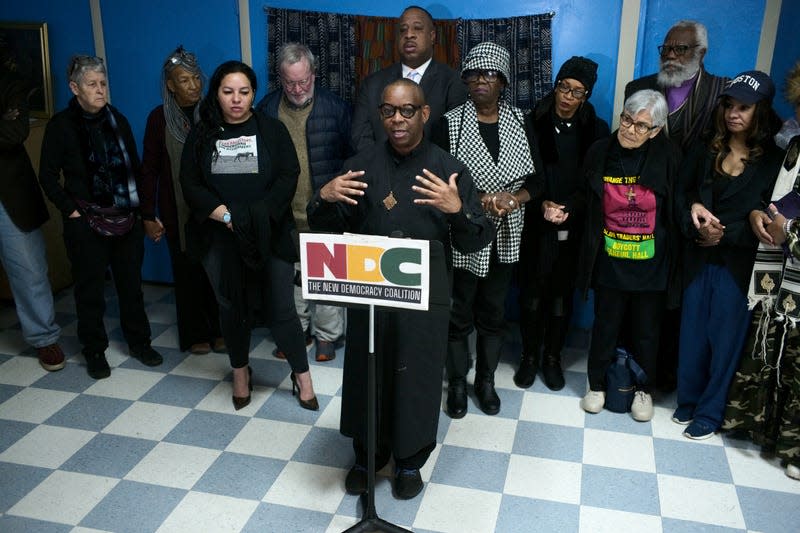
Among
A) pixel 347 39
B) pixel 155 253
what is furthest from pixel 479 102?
pixel 155 253

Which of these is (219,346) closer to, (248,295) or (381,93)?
(248,295)

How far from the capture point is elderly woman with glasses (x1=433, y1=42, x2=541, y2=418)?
304 centimetres

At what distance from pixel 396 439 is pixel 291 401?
3.20 feet

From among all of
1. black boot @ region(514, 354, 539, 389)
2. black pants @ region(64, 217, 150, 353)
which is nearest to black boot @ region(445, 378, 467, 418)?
black boot @ region(514, 354, 539, 389)

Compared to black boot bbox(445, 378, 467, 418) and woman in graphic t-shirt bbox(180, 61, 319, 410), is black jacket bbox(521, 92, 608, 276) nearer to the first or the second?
black boot bbox(445, 378, 467, 418)

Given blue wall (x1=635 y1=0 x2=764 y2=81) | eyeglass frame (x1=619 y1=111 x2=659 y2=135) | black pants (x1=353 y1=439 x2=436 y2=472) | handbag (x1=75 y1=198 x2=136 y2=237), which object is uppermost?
blue wall (x1=635 y1=0 x2=764 y2=81)

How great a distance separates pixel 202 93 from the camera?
3.57 metres

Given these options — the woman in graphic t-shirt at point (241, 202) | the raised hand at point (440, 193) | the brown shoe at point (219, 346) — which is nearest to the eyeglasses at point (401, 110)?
the raised hand at point (440, 193)

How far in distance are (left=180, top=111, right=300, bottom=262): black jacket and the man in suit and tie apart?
0.52 meters

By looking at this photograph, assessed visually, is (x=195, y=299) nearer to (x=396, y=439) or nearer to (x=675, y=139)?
(x=396, y=439)

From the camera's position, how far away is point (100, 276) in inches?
145

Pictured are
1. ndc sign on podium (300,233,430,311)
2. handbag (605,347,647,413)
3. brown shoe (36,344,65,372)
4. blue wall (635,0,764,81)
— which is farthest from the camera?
brown shoe (36,344,65,372)

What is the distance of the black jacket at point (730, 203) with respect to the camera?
289cm

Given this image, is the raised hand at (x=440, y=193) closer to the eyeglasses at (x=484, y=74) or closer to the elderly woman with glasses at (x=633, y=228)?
the eyeglasses at (x=484, y=74)
